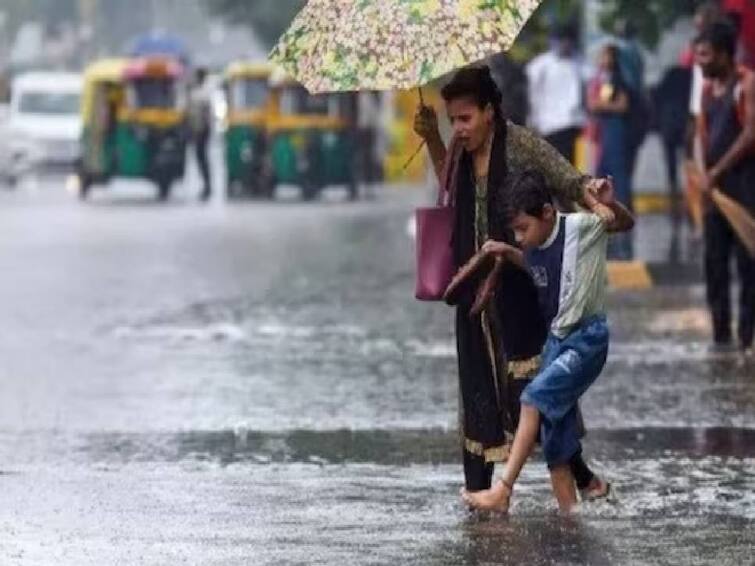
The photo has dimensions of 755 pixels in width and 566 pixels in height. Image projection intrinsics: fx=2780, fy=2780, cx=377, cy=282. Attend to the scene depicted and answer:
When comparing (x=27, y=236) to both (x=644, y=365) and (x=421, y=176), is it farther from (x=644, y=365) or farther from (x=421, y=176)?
(x=421, y=176)

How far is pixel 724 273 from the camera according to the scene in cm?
1457

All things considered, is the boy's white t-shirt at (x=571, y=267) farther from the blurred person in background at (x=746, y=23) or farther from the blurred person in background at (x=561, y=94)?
the blurred person in background at (x=561, y=94)

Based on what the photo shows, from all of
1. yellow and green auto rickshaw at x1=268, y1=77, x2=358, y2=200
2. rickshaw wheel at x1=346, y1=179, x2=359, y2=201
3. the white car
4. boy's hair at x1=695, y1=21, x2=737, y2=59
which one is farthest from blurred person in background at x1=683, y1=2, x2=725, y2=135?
the white car

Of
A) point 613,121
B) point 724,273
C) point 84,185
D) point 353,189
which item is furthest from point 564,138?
point 84,185

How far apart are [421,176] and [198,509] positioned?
4164 centimetres

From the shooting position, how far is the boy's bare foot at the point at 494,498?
8867 millimetres

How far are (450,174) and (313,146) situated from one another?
3354 centimetres

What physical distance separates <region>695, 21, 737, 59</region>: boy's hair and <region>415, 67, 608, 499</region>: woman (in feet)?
14.8

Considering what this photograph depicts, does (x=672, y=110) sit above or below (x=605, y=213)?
below

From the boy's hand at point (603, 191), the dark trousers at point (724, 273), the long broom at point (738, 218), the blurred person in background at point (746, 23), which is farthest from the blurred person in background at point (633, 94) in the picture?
the boy's hand at point (603, 191)

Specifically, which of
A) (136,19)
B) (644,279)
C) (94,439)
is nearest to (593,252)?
(94,439)

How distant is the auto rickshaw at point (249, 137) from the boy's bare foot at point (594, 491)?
33.4m

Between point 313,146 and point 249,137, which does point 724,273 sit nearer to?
point 313,146

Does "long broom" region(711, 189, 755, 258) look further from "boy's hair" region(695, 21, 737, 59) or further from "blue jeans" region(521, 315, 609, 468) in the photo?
"blue jeans" region(521, 315, 609, 468)
